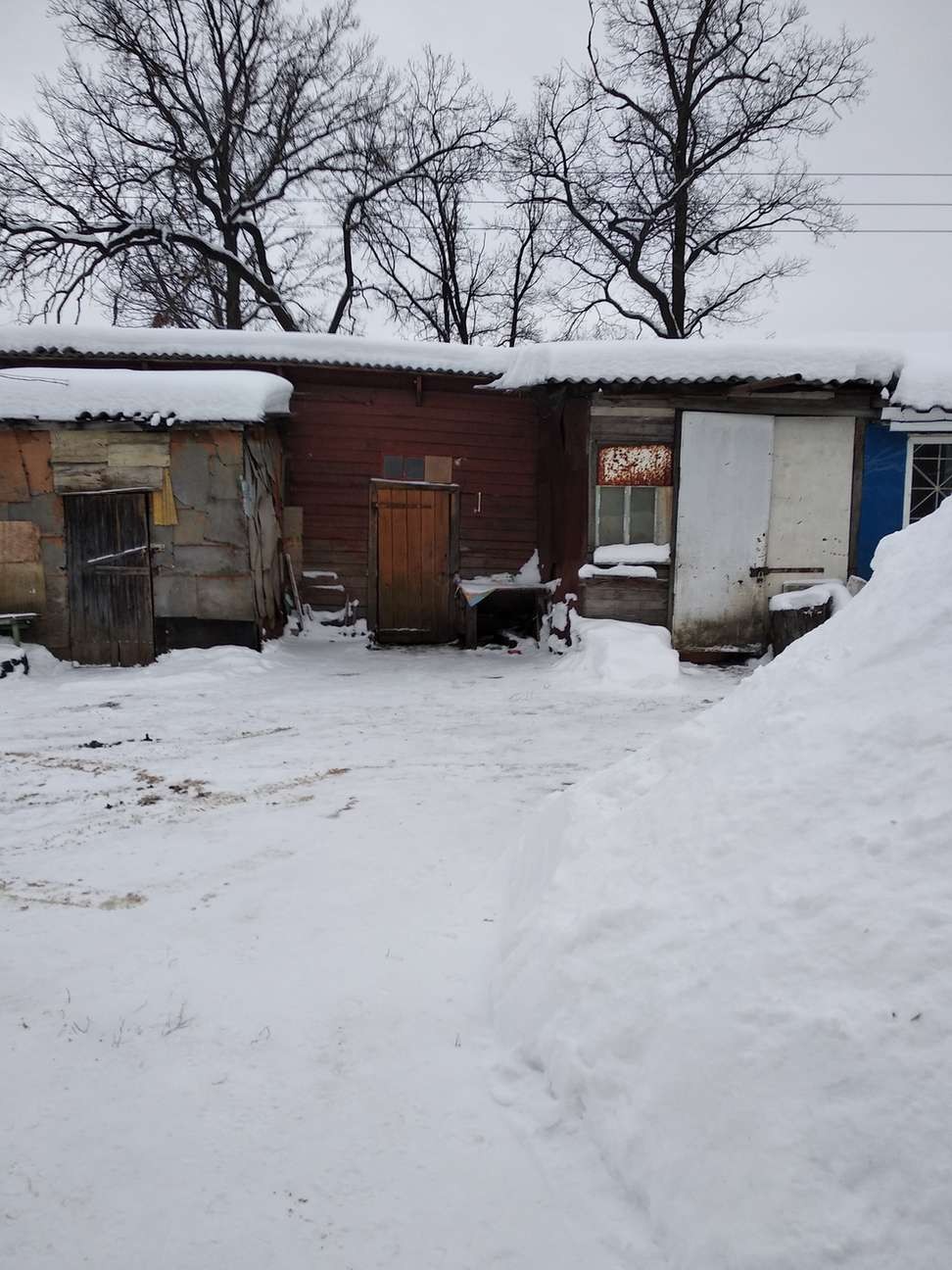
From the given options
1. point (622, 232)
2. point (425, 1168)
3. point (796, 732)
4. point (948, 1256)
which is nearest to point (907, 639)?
point (796, 732)

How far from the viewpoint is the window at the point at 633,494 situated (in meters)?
9.28

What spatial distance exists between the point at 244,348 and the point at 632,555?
6183 mm

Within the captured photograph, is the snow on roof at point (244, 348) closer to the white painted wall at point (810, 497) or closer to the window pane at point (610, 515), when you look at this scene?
the window pane at point (610, 515)

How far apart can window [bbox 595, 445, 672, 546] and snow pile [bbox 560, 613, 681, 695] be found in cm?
115

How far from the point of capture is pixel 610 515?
30.8 ft

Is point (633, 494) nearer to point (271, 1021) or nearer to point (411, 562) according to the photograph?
point (411, 562)

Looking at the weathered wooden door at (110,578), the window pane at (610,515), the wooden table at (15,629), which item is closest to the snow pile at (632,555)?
the window pane at (610,515)

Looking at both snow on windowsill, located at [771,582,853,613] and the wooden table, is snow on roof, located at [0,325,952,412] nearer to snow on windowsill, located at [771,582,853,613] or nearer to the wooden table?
snow on windowsill, located at [771,582,853,613]

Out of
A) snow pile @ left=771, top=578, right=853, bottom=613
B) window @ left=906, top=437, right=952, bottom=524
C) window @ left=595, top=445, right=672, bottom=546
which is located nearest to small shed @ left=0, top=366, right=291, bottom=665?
window @ left=595, top=445, right=672, bottom=546

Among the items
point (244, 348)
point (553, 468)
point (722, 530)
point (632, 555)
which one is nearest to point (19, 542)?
point (244, 348)

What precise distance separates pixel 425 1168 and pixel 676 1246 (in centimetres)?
63

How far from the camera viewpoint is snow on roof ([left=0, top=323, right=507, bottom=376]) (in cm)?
1045

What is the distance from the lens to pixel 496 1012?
242cm

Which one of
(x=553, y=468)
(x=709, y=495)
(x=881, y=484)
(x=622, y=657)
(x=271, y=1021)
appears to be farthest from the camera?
(x=553, y=468)
